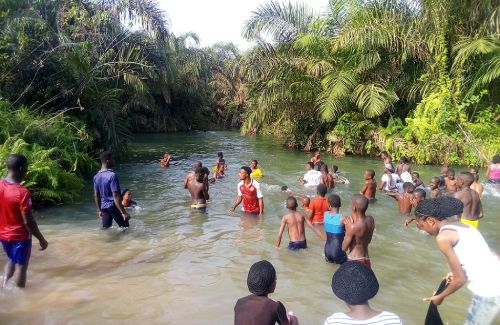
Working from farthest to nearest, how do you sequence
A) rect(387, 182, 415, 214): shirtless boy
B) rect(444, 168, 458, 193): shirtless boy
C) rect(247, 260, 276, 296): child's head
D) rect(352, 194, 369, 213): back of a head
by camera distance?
rect(444, 168, 458, 193): shirtless boy → rect(387, 182, 415, 214): shirtless boy → rect(352, 194, 369, 213): back of a head → rect(247, 260, 276, 296): child's head

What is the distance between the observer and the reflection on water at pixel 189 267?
5699 millimetres

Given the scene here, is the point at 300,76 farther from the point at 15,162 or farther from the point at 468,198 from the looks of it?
the point at 15,162

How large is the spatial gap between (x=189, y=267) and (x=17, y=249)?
8.93 ft

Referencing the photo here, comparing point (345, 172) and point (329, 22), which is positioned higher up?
point (329, 22)

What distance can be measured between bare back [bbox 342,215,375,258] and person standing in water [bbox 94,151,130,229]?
402 centimetres

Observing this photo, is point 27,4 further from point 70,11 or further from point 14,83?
point 14,83

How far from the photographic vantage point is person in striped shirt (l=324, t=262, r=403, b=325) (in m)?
2.76

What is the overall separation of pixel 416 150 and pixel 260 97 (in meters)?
7.98

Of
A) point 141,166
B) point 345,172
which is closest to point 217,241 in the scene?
point 345,172

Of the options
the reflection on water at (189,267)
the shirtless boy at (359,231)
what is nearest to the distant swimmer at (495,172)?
the reflection on water at (189,267)

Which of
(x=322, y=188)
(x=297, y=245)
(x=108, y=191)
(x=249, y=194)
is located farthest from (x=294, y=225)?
(x=108, y=191)

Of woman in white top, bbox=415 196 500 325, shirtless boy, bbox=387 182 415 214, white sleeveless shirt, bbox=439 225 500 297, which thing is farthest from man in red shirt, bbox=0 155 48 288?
shirtless boy, bbox=387 182 415 214

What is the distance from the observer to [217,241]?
28.9 ft

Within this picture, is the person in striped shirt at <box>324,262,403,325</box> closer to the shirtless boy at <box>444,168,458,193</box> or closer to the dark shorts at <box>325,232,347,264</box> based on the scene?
the dark shorts at <box>325,232,347,264</box>
